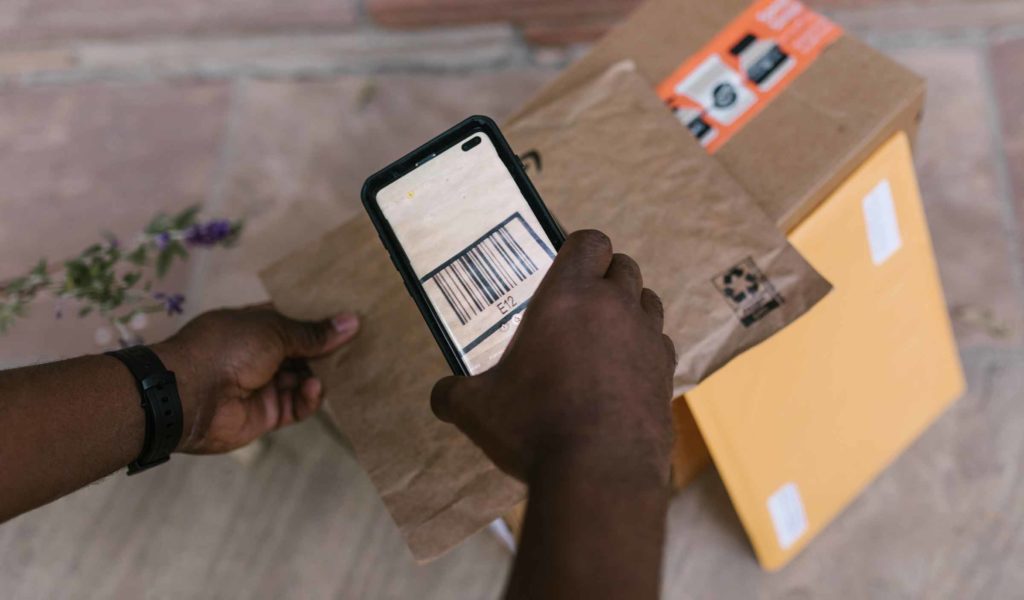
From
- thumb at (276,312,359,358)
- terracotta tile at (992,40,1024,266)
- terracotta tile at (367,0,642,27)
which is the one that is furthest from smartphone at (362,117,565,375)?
terracotta tile at (992,40,1024,266)

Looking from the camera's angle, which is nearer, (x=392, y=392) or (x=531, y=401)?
(x=531, y=401)

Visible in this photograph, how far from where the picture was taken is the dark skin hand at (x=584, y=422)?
0.39 metres

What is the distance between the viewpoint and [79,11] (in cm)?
120

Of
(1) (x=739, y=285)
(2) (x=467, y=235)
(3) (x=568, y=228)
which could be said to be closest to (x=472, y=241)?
(2) (x=467, y=235)

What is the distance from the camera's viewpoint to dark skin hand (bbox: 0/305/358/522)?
0.54 meters

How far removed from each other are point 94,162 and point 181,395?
2.13 ft

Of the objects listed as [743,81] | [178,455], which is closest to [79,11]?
[178,455]

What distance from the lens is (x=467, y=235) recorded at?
0.56 m

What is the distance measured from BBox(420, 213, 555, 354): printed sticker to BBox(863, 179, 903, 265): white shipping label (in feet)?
1.18

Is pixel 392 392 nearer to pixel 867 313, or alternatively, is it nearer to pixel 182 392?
pixel 182 392

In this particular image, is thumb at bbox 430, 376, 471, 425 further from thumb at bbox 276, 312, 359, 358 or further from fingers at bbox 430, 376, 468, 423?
thumb at bbox 276, 312, 359, 358

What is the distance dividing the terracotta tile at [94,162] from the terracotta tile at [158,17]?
11 centimetres

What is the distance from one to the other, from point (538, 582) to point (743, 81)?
52cm

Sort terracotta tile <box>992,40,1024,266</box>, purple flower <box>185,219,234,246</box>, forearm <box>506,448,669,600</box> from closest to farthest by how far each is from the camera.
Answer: forearm <box>506,448,669,600</box>, purple flower <box>185,219,234,246</box>, terracotta tile <box>992,40,1024,266</box>
